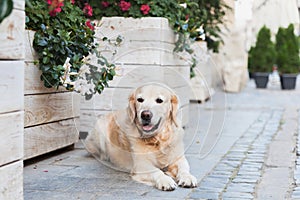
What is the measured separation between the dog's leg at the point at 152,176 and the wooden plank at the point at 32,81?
828mm

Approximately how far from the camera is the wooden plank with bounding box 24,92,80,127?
3.43 metres

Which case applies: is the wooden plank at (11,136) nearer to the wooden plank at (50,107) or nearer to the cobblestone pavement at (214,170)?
the cobblestone pavement at (214,170)

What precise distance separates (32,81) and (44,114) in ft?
0.88

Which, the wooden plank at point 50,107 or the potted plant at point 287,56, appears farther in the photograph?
the potted plant at point 287,56

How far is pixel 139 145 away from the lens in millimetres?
3191

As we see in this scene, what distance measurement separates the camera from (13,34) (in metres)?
2.09

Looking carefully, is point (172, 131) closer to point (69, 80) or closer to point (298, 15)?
point (69, 80)

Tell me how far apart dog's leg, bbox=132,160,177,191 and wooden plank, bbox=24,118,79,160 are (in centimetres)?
73

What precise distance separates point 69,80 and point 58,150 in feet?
2.12

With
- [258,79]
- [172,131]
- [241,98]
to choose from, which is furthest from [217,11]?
[258,79]

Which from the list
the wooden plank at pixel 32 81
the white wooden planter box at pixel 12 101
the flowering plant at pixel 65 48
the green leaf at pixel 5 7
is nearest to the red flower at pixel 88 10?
the flowering plant at pixel 65 48

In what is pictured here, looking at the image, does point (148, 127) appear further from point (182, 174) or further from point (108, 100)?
point (108, 100)

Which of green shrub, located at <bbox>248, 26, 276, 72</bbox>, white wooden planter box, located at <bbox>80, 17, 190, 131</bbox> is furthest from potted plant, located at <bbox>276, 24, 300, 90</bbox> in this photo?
white wooden planter box, located at <bbox>80, 17, 190, 131</bbox>

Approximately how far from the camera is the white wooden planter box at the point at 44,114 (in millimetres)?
3402
